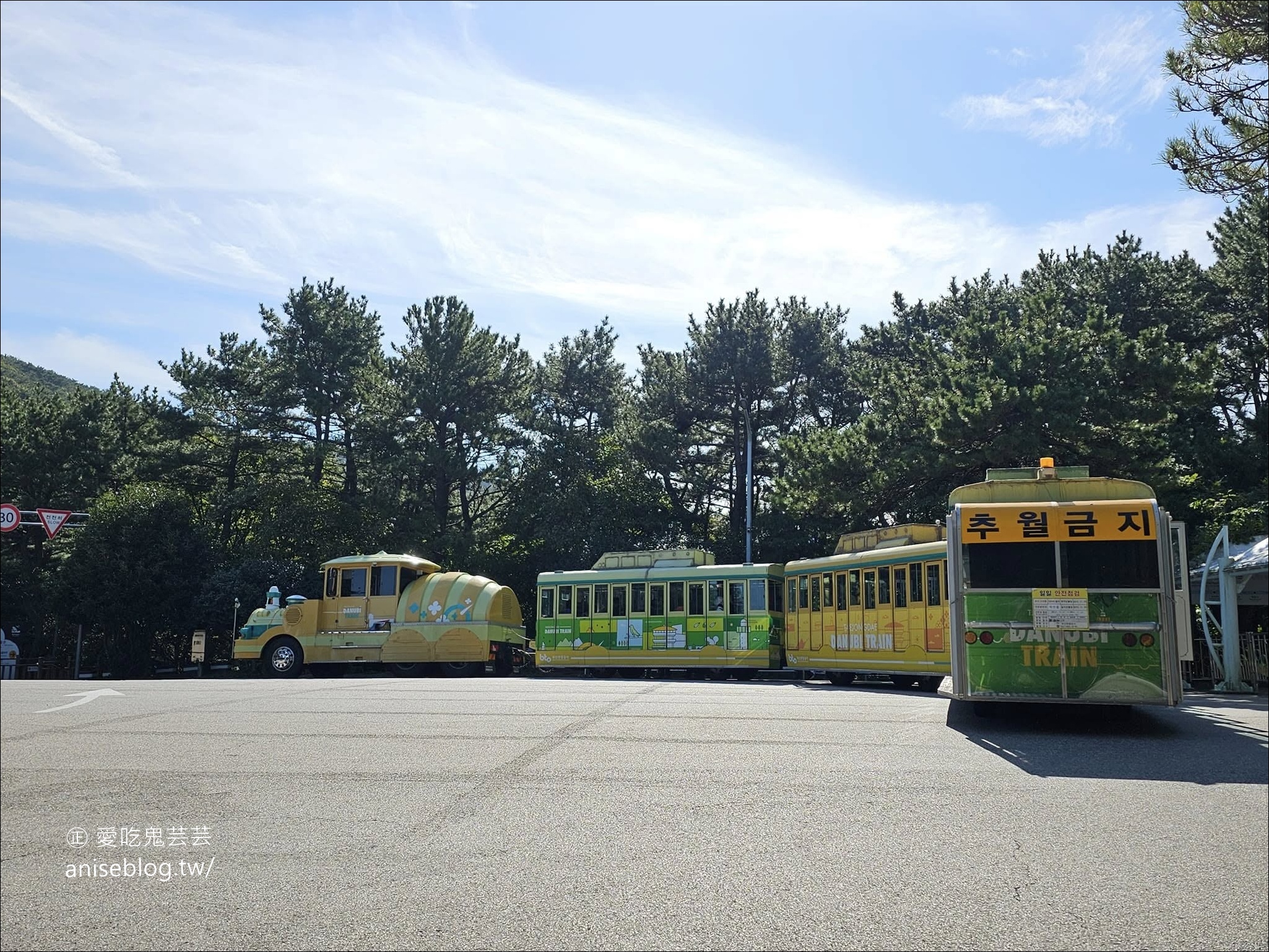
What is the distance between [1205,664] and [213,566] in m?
34.1

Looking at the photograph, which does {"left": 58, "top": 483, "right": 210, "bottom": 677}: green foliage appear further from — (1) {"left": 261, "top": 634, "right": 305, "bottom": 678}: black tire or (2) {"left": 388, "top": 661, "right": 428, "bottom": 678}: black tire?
(2) {"left": 388, "top": 661, "right": 428, "bottom": 678}: black tire

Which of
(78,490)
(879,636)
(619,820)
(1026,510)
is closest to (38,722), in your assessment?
(619,820)

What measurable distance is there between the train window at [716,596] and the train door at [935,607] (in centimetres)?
704

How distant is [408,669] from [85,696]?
1458 cm

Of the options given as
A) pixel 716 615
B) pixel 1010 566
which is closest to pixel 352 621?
pixel 716 615

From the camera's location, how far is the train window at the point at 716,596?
80.3 feet

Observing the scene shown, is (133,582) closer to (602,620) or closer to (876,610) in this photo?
(602,620)

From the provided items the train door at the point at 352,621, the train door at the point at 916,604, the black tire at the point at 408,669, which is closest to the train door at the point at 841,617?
the train door at the point at 916,604

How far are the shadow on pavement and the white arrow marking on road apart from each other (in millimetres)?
8389

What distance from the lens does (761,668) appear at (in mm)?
23844

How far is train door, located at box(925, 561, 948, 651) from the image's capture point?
17672mm

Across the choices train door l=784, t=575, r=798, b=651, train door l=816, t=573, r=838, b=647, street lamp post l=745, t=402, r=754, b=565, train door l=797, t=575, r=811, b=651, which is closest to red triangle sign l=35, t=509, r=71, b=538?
street lamp post l=745, t=402, r=754, b=565

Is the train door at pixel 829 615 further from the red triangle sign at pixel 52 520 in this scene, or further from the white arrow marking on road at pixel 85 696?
the red triangle sign at pixel 52 520

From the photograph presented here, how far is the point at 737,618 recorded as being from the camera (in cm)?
2425
